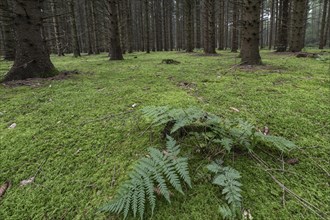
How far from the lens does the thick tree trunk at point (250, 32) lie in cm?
471

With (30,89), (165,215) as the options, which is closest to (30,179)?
(165,215)

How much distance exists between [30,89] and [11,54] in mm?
8609

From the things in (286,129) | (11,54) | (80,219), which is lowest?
(80,219)

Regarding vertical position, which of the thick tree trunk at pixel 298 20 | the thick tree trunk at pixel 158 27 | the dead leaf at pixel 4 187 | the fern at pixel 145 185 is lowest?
the dead leaf at pixel 4 187

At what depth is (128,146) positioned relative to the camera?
1744 mm

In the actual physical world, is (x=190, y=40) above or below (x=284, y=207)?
above

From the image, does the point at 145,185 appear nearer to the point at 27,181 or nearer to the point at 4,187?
the point at 27,181

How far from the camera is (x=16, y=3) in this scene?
149 inches

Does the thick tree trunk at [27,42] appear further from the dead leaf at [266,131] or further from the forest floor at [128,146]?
the dead leaf at [266,131]

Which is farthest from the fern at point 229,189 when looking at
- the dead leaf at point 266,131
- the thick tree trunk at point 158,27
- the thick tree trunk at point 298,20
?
the thick tree trunk at point 158,27

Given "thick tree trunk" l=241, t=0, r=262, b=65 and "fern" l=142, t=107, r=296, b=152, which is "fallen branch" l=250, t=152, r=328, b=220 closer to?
"fern" l=142, t=107, r=296, b=152

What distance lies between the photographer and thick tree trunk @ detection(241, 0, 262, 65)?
471cm

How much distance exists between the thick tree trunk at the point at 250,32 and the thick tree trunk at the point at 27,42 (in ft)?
15.5

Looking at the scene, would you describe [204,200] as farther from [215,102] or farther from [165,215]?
[215,102]
